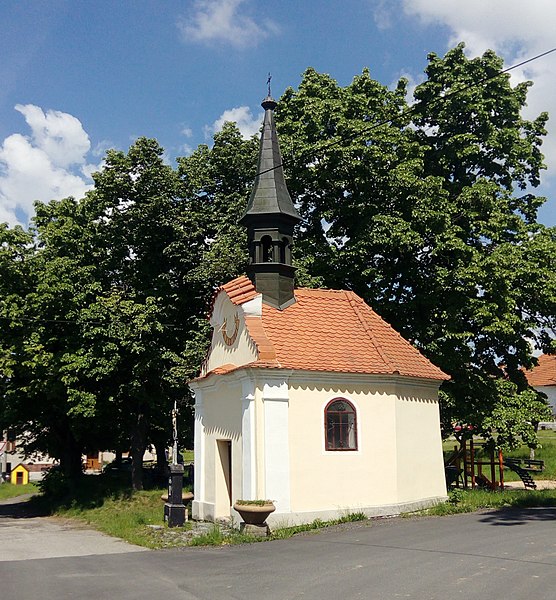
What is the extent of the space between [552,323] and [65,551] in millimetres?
17693

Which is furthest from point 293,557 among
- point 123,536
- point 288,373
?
point 123,536

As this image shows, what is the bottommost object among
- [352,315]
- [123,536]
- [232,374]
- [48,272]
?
[123,536]

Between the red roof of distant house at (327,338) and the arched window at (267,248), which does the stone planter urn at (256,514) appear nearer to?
the red roof of distant house at (327,338)

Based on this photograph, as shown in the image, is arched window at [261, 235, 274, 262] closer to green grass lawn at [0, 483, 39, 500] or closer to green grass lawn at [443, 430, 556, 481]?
green grass lawn at [443, 430, 556, 481]

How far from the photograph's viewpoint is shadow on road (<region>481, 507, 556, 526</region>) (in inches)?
588

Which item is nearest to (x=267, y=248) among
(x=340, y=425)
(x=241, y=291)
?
(x=241, y=291)

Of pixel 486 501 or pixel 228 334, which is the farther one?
pixel 228 334

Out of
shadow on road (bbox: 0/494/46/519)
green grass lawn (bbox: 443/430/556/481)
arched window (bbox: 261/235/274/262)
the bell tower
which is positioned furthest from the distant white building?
arched window (bbox: 261/235/274/262)

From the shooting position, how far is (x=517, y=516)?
625 inches

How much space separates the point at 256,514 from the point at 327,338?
5.06 m

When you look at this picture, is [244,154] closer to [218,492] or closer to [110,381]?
[110,381]

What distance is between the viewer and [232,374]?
1717 cm

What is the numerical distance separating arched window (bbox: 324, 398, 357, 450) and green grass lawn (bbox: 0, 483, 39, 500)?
29.8 metres

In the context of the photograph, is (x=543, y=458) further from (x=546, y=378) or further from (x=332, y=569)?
(x=546, y=378)
